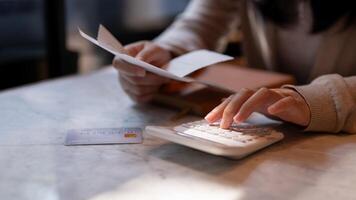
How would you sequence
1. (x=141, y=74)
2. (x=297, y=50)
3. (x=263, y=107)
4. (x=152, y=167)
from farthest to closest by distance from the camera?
1. (x=297, y=50)
2. (x=141, y=74)
3. (x=263, y=107)
4. (x=152, y=167)

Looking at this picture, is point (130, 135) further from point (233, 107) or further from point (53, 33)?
point (53, 33)

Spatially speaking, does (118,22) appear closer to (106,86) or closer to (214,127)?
(106,86)

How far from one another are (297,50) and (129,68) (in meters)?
0.53

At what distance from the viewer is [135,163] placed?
0.65 m

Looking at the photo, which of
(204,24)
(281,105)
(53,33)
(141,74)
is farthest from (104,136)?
(53,33)

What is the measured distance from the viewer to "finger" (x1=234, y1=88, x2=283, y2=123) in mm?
707

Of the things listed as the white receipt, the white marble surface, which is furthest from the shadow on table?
the white receipt

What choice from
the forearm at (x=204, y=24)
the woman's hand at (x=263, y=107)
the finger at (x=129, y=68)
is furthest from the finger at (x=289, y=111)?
the forearm at (x=204, y=24)

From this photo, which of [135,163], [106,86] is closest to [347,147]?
[135,163]

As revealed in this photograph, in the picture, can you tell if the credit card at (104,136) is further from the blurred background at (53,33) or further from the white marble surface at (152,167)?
the blurred background at (53,33)

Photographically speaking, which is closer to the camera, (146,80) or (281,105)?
(281,105)

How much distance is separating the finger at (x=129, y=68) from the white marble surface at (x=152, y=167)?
0.08 meters

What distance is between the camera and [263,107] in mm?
740

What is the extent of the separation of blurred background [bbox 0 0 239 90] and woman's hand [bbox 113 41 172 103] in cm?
56
